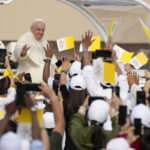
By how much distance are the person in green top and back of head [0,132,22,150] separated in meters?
0.68

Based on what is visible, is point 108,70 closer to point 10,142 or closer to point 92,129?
point 92,129

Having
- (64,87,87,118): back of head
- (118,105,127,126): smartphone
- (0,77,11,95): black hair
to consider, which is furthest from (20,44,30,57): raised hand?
(118,105,127,126): smartphone

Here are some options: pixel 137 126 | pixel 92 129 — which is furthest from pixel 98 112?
pixel 137 126

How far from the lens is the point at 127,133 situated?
14.3ft

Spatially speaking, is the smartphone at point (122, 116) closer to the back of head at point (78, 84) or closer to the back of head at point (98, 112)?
the back of head at point (98, 112)

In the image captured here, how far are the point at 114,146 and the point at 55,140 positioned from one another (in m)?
0.60

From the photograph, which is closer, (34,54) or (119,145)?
(119,145)

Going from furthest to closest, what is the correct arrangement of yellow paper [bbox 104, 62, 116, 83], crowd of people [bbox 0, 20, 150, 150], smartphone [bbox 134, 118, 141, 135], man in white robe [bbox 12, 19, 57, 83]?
1. man in white robe [bbox 12, 19, 57, 83]
2. yellow paper [bbox 104, 62, 116, 83]
3. smartphone [bbox 134, 118, 141, 135]
4. crowd of people [bbox 0, 20, 150, 150]

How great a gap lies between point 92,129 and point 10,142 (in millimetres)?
795

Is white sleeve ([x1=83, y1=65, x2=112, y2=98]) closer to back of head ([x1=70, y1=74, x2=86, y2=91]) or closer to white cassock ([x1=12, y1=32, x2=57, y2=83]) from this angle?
back of head ([x1=70, y1=74, x2=86, y2=91])

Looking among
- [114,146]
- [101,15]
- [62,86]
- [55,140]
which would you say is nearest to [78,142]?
[55,140]

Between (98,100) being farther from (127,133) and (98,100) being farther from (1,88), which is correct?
(1,88)

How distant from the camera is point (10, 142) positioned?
13.2 feet

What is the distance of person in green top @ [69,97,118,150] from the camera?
455cm
